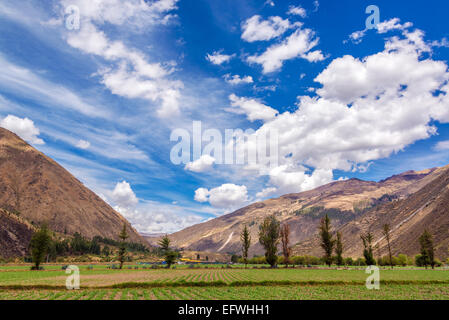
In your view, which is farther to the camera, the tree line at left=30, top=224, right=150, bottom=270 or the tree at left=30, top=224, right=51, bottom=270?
the tree line at left=30, top=224, right=150, bottom=270

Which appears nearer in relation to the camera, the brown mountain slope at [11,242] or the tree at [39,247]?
the tree at [39,247]

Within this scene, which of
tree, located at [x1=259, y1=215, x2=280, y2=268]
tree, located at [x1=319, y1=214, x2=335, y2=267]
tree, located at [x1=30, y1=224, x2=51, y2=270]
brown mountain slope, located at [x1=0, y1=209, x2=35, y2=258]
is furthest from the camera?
brown mountain slope, located at [x1=0, y1=209, x2=35, y2=258]

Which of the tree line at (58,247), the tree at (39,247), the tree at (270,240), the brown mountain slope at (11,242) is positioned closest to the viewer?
the tree at (39,247)

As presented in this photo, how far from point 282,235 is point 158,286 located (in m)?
77.3

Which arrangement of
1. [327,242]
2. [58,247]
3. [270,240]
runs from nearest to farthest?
[327,242]
[270,240]
[58,247]

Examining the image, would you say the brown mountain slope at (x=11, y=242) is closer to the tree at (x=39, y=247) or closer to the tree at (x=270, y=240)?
the tree at (x=39, y=247)

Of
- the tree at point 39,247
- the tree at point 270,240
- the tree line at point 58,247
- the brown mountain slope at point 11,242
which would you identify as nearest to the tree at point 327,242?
the tree at point 270,240

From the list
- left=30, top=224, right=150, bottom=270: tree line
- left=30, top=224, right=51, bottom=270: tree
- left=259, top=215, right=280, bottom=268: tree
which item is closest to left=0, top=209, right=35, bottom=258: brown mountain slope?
left=30, top=224, right=150, bottom=270: tree line

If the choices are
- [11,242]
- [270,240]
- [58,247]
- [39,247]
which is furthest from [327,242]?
[11,242]

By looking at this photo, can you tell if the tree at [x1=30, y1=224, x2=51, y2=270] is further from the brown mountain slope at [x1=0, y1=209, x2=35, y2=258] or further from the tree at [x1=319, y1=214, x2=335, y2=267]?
the brown mountain slope at [x1=0, y1=209, x2=35, y2=258]

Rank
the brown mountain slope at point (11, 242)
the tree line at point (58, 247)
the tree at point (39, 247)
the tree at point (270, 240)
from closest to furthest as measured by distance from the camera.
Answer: the tree at point (39, 247)
the tree line at point (58, 247)
the tree at point (270, 240)
the brown mountain slope at point (11, 242)

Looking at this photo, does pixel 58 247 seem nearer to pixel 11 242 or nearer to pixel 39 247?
pixel 11 242
